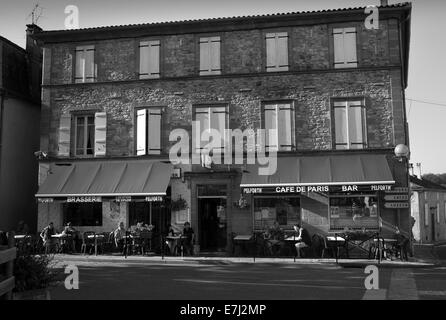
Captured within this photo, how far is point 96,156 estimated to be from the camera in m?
20.9

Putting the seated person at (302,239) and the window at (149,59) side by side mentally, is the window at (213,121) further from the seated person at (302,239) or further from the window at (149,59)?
the seated person at (302,239)

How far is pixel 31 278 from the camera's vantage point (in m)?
6.81

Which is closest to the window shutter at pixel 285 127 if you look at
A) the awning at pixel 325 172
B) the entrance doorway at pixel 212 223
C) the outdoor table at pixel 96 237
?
the awning at pixel 325 172

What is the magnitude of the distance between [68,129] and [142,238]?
5.90m

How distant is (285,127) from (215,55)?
163 inches

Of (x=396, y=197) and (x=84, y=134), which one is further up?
(x=84, y=134)

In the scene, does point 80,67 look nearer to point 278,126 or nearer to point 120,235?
point 120,235

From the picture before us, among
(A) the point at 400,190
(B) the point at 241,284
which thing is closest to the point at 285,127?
(A) the point at 400,190

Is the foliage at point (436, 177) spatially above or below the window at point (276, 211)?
above

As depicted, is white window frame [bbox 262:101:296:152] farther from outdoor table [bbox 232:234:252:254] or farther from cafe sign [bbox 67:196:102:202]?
cafe sign [bbox 67:196:102:202]

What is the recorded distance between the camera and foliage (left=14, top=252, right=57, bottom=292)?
6703 millimetres

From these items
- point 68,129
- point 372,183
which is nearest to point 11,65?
point 68,129

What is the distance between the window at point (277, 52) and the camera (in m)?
20.0

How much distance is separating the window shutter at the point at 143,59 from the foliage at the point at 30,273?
14.6m
